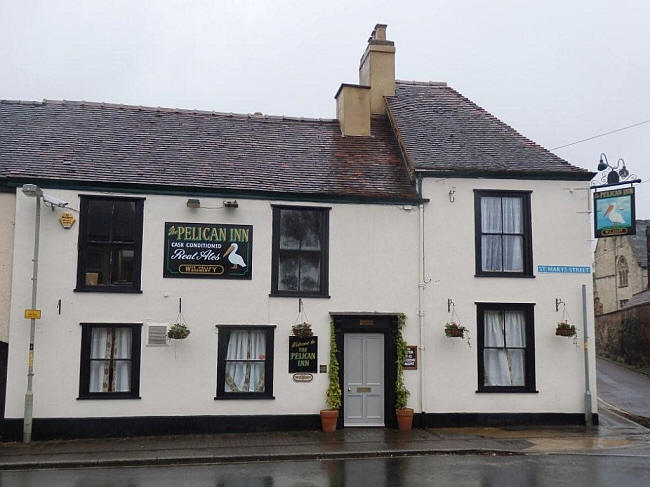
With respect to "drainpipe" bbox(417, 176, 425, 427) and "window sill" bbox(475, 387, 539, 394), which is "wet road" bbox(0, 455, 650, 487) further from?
"window sill" bbox(475, 387, 539, 394)

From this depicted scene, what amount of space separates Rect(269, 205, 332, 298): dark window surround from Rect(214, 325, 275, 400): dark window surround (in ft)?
3.12

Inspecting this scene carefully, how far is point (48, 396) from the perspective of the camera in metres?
15.6

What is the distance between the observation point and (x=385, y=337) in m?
17.2

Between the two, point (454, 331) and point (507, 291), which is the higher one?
point (507, 291)

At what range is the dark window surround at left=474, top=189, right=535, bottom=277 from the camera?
17.5m

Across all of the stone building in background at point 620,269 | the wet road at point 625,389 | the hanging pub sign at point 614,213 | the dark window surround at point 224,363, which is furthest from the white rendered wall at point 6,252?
the stone building in background at point 620,269

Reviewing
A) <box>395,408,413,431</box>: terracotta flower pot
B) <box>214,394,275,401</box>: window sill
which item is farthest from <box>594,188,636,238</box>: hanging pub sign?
<box>214,394,275,401</box>: window sill

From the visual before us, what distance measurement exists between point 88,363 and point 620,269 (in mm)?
44298

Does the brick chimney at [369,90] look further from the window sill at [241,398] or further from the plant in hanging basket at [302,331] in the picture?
the window sill at [241,398]

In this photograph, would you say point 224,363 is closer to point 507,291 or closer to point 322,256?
point 322,256

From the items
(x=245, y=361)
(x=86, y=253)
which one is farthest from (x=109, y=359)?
(x=245, y=361)

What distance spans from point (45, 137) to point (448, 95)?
11.8 m

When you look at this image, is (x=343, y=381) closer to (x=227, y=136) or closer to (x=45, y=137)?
(x=227, y=136)

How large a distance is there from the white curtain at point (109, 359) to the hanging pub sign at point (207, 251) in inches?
70.5
